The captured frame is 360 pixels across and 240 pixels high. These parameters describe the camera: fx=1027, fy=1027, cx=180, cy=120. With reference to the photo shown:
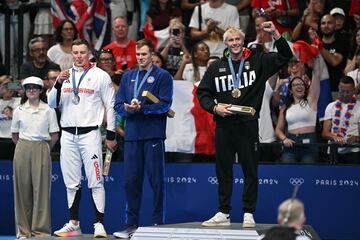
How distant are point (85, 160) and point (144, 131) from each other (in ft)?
2.41

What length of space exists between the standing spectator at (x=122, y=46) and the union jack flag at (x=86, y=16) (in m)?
0.79

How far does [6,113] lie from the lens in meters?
13.7

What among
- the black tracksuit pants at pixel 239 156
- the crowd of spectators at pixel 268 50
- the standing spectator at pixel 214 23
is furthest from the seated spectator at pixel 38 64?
the black tracksuit pants at pixel 239 156

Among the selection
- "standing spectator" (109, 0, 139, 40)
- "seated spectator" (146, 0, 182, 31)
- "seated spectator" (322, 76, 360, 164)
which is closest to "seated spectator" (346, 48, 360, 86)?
"seated spectator" (322, 76, 360, 164)

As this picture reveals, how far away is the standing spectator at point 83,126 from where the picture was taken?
1137 cm

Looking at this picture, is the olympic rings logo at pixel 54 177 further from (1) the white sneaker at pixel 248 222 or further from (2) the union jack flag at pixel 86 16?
(1) the white sneaker at pixel 248 222

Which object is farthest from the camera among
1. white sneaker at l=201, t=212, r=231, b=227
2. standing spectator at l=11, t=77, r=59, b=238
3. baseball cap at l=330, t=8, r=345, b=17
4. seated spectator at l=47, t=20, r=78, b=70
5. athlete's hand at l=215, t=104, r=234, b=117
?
baseball cap at l=330, t=8, r=345, b=17

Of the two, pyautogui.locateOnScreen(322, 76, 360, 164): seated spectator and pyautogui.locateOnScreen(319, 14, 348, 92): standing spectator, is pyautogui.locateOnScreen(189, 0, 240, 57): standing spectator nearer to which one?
pyautogui.locateOnScreen(319, 14, 348, 92): standing spectator

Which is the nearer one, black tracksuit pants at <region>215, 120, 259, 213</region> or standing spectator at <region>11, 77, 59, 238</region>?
black tracksuit pants at <region>215, 120, 259, 213</region>

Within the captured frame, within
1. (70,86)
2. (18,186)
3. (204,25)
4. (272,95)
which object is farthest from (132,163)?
(204,25)

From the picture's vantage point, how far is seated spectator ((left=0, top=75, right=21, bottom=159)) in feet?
45.0

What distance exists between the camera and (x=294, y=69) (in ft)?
45.1

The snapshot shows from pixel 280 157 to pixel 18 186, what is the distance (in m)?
3.35

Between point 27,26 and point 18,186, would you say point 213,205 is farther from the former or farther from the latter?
point 27,26
